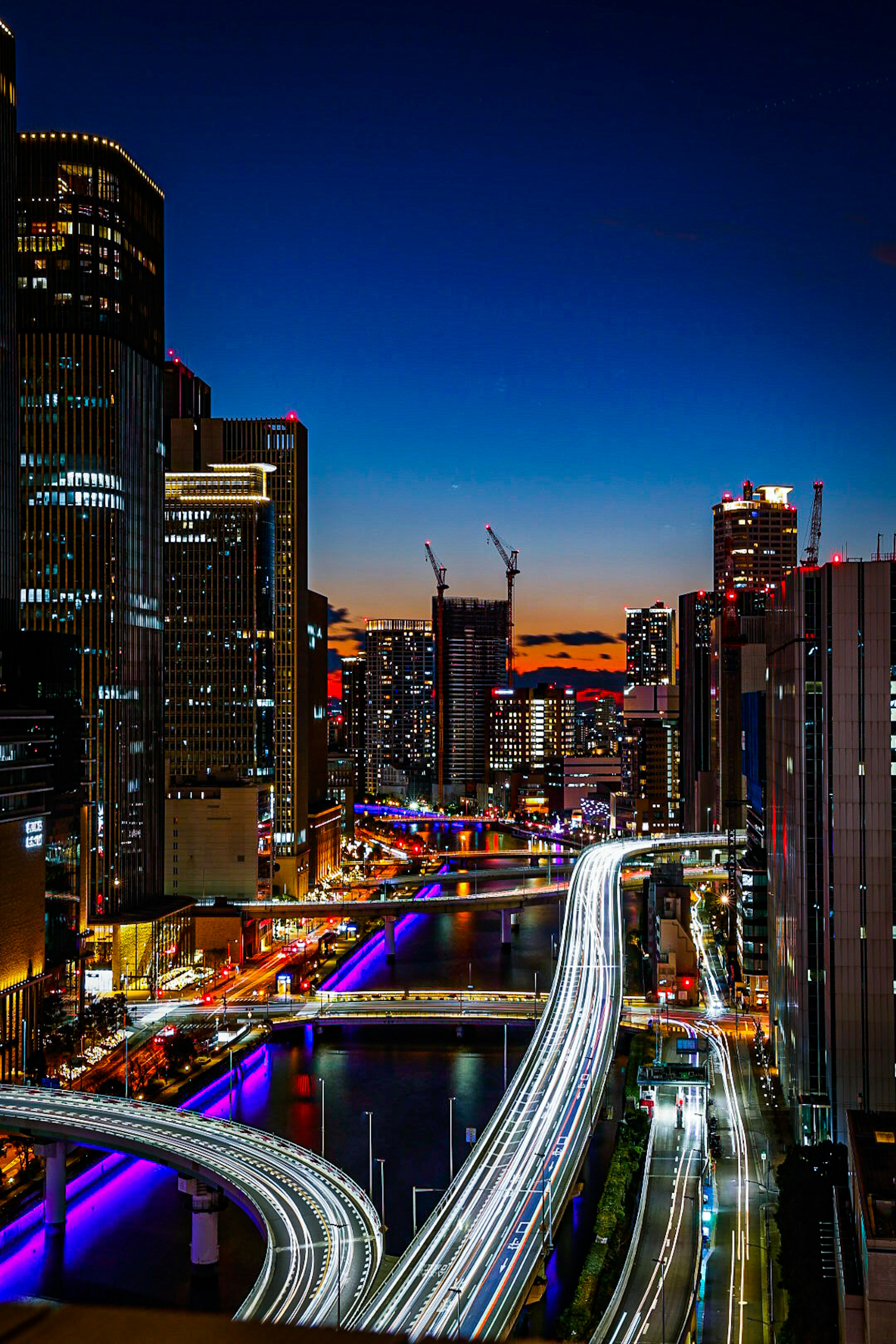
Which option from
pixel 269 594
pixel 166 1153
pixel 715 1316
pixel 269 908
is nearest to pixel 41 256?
pixel 269 594

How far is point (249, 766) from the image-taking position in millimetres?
42719

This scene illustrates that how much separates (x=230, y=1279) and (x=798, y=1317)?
7.65 m

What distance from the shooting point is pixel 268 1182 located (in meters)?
17.2

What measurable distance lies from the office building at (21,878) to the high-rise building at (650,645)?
345 ft

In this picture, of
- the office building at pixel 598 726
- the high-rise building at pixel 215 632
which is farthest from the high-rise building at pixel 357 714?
the high-rise building at pixel 215 632

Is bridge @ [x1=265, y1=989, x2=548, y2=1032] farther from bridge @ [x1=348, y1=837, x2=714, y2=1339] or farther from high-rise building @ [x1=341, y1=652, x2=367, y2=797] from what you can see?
high-rise building @ [x1=341, y1=652, x2=367, y2=797]

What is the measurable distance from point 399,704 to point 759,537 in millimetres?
36314

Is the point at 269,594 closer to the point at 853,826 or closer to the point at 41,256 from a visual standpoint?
the point at 41,256

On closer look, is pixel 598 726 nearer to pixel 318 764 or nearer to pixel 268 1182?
pixel 318 764

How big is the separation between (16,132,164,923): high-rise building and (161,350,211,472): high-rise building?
39.9ft

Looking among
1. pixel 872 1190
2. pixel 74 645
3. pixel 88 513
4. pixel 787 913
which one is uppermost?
pixel 88 513

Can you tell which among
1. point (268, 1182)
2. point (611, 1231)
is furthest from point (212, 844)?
point (611, 1231)

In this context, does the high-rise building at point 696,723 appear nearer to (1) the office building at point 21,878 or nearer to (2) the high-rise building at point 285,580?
(2) the high-rise building at point 285,580

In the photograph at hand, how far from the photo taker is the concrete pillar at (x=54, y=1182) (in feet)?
62.2
